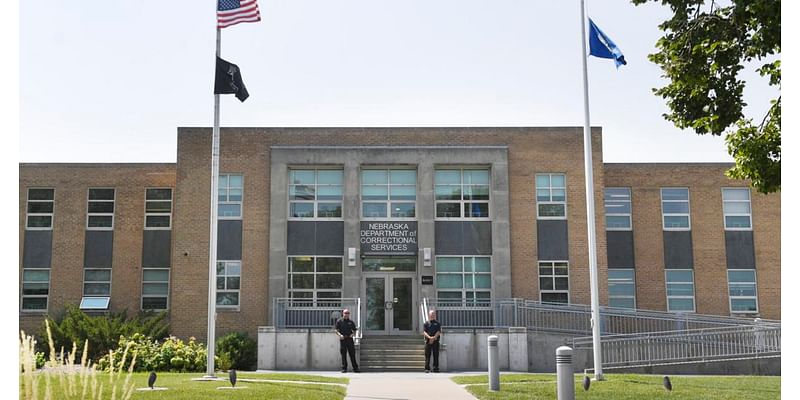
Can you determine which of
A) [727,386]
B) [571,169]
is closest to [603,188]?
[571,169]

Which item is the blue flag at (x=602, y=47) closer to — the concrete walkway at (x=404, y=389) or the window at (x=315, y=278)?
the concrete walkway at (x=404, y=389)

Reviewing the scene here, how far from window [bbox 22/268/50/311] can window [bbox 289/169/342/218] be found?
9892mm

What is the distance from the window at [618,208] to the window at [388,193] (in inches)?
316

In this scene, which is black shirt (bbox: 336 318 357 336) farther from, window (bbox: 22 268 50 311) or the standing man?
window (bbox: 22 268 50 311)

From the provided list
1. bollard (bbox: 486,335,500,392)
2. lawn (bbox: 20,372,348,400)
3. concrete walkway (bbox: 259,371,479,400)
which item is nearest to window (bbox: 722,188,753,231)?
concrete walkway (bbox: 259,371,479,400)

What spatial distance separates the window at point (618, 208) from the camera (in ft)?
109

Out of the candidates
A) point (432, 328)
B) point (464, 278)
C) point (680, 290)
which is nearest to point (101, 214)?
point (464, 278)

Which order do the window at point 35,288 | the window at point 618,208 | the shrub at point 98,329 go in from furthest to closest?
the window at point 618,208, the window at point 35,288, the shrub at point 98,329

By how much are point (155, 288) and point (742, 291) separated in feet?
73.0

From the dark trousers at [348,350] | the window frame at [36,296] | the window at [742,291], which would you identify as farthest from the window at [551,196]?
the window frame at [36,296]

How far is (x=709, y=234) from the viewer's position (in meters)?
33.0

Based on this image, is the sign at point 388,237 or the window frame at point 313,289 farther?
the sign at point 388,237

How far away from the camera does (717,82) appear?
13367 mm

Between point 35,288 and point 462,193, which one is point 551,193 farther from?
point 35,288
